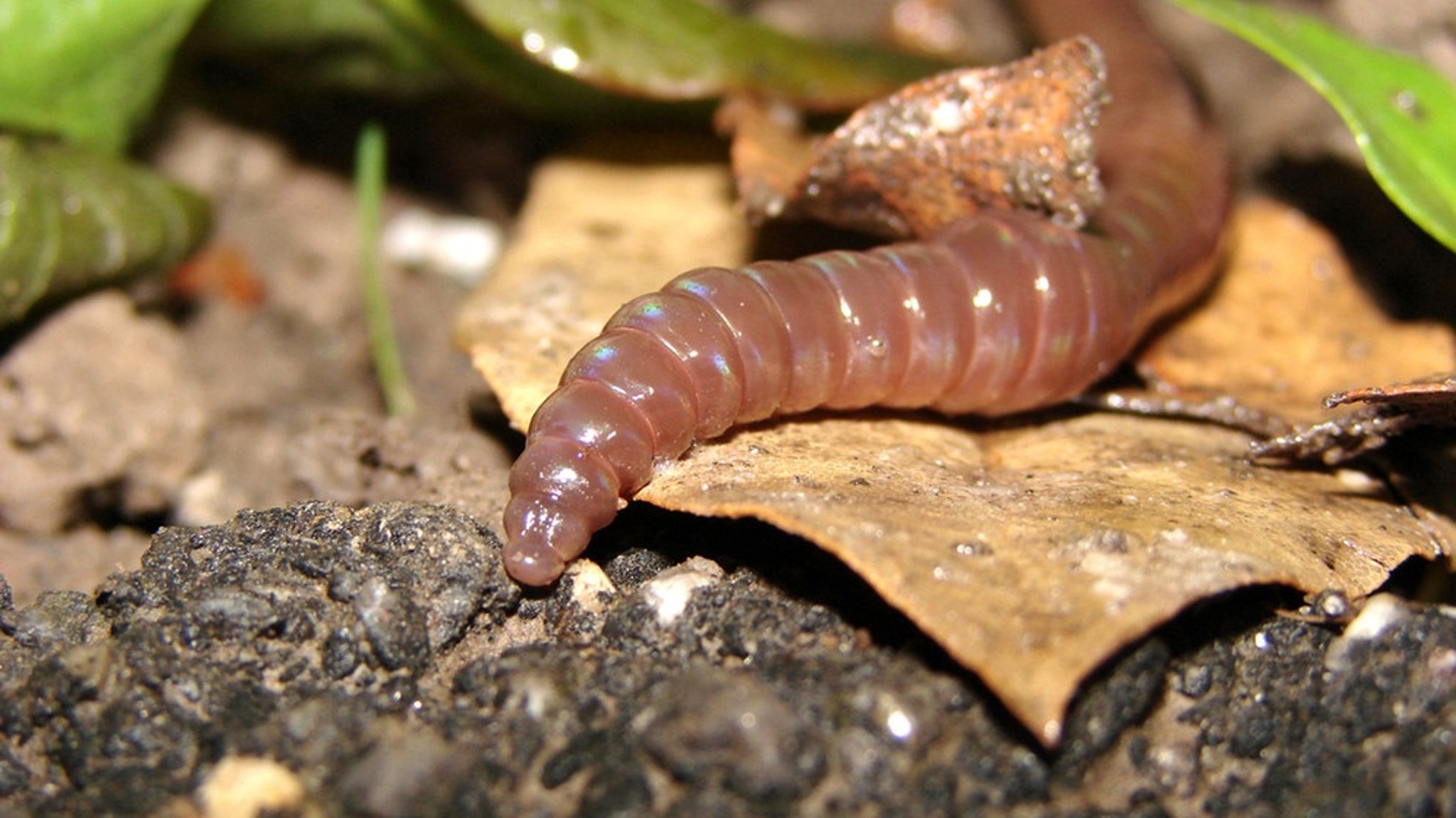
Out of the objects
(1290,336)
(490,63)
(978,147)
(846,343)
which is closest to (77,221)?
(490,63)

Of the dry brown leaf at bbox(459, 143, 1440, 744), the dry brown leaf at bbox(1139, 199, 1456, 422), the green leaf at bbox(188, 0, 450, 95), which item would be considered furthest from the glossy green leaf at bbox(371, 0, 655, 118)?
the dry brown leaf at bbox(1139, 199, 1456, 422)

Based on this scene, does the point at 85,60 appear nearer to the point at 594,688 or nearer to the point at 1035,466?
the point at 594,688

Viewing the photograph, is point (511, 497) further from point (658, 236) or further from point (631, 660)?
point (658, 236)

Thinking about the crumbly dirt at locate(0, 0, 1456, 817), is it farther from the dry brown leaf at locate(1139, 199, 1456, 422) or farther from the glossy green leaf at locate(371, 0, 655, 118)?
the glossy green leaf at locate(371, 0, 655, 118)

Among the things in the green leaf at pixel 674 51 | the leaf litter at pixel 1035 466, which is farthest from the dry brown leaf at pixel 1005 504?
the green leaf at pixel 674 51

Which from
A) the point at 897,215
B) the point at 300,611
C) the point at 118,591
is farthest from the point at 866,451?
the point at 118,591

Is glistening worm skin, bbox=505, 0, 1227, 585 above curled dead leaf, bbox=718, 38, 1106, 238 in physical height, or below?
below
